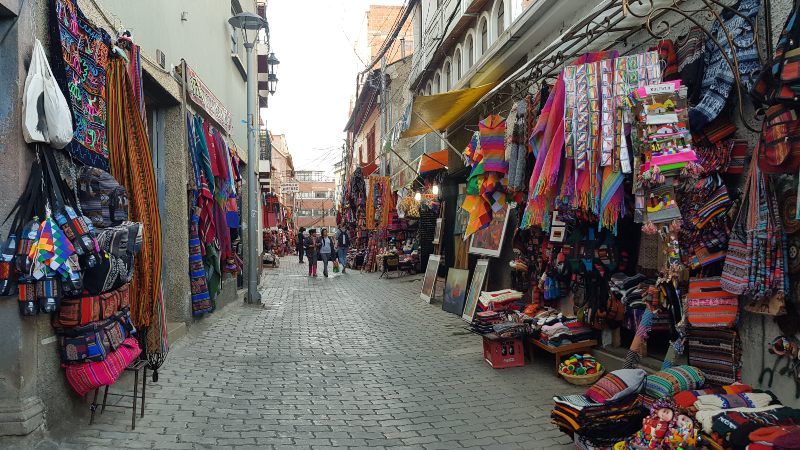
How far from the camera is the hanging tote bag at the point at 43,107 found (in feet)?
11.5

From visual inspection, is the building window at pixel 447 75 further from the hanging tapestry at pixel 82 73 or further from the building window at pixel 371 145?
the building window at pixel 371 145

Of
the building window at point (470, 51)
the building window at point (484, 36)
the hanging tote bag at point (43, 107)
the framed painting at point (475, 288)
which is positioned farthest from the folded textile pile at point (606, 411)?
the building window at point (470, 51)

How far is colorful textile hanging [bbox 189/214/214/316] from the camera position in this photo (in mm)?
7672

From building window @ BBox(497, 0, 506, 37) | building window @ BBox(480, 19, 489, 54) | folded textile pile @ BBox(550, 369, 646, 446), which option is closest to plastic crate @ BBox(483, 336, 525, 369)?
folded textile pile @ BBox(550, 369, 646, 446)

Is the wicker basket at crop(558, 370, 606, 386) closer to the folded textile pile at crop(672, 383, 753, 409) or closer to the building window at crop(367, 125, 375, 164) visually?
the folded textile pile at crop(672, 383, 753, 409)

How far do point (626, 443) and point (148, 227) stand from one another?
441 centimetres

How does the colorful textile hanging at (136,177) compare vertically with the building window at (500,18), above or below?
below

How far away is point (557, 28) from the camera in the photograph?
788 cm

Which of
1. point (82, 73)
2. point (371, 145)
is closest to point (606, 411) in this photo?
point (82, 73)

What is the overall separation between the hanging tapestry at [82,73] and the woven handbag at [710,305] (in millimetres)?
4939

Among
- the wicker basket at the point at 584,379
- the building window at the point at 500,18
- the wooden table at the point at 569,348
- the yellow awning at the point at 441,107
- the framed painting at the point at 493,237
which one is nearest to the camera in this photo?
the wicker basket at the point at 584,379

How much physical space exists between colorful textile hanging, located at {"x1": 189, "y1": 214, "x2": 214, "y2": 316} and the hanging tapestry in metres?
3.27

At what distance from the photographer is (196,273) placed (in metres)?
7.76

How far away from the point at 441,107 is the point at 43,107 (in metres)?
6.36
